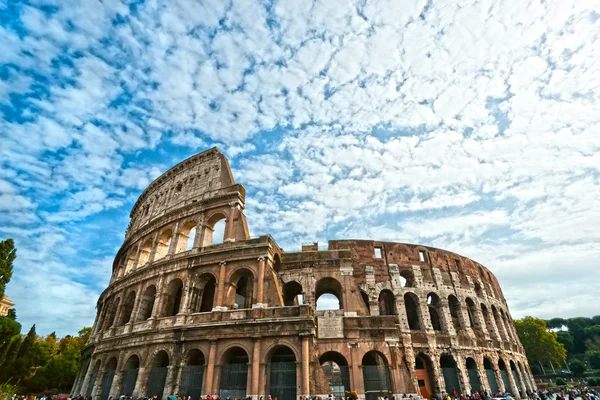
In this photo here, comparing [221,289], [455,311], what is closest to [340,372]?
[221,289]

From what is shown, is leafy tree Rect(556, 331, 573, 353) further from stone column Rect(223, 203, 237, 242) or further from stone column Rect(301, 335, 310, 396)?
stone column Rect(223, 203, 237, 242)

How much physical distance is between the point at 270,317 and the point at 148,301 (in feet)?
31.2

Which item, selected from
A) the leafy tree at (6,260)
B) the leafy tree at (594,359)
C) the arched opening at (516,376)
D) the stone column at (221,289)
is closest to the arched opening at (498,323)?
the arched opening at (516,376)

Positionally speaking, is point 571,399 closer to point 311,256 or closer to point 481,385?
point 481,385

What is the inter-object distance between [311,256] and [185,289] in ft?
24.9

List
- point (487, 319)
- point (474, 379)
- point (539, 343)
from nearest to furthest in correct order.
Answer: point (474, 379) < point (487, 319) < point (539, 343)

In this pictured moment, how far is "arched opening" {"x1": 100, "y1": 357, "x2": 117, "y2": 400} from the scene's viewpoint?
17.9m

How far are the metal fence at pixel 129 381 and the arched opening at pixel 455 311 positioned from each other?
2018 cm

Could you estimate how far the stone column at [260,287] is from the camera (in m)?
15.6

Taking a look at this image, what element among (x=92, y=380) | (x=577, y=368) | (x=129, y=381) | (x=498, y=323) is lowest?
(x=129, y=381)

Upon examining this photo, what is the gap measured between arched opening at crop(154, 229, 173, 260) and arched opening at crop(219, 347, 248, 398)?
9522 mm

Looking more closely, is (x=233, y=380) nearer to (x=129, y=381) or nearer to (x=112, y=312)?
(x=129, y=381)

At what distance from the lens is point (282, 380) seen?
14.2 meters

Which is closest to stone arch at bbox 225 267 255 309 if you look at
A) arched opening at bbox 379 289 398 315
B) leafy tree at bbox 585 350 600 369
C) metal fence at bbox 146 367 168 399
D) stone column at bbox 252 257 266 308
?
stone column at bbox 252 257 266 308
